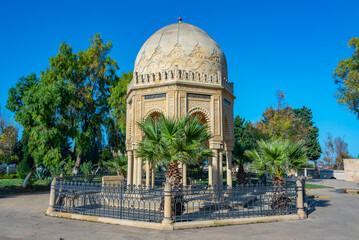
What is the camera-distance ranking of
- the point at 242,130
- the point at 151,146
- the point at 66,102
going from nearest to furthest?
the point at 151,146, the point at 66,102, the point at 242,130

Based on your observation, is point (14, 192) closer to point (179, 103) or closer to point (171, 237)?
point (179, 103)

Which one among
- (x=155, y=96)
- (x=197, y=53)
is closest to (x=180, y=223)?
(x=155, y=96)

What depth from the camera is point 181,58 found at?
46.8ft

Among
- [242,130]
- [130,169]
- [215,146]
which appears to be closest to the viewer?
[215,146]

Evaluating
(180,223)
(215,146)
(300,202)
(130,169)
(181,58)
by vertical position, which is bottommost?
(180,223)

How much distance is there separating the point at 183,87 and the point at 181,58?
1.98m

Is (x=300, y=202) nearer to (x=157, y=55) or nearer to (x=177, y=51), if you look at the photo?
(x=177, y=51)

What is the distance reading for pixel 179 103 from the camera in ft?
42.8

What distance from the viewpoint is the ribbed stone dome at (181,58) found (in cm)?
1371

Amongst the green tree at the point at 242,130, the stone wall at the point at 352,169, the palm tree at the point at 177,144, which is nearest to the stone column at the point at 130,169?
the palm tree at the point at 177,144

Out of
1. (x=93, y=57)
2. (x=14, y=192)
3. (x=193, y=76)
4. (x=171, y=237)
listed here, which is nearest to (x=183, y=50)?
(x=193, y=76)

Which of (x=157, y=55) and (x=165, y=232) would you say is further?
(x=157, y=55)

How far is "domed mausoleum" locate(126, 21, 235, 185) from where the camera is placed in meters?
13.2

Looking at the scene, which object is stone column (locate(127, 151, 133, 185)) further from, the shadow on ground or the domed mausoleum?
the shadow on ground
